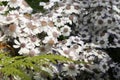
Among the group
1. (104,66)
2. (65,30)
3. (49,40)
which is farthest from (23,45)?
(104,66)

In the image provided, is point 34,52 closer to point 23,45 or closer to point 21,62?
point 23,45

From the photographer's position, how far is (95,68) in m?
4.38

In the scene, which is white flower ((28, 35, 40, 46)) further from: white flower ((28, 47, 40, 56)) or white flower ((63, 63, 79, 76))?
white flower ((63, 63, 79, 76))

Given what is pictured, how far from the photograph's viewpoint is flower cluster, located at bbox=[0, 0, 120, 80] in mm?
4176

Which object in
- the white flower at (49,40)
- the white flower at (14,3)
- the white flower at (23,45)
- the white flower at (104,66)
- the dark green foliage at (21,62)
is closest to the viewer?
the dark green foliage at (21,62)

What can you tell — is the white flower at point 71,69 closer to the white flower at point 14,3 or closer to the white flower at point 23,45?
the white flower at point 23,45

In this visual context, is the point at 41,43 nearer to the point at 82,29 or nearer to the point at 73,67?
the point at 73,67

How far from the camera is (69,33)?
4.62 metres

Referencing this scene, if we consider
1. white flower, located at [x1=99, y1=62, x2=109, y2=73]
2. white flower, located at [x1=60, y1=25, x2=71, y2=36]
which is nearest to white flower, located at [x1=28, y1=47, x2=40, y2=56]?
white flower, located at [x1=60, y1=25, x2=71, y2=36]

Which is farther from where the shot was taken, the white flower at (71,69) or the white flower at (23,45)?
the white flower at (71,69)

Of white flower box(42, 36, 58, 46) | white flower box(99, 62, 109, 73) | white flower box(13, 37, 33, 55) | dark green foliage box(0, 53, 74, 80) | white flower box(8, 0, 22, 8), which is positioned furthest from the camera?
white flower box(8, 0, 22, 8)

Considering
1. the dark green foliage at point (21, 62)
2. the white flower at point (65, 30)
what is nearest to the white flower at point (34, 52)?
the dark green foliage at point (21, 62)

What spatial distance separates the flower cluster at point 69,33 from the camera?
4.18 m

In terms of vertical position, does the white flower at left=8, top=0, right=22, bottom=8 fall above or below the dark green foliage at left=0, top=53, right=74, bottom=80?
above
